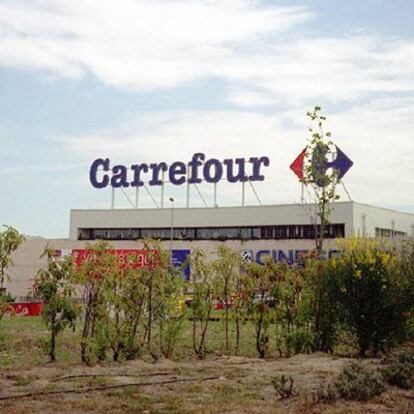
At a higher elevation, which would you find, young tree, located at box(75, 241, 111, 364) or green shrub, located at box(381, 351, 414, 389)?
young tree, located at box(75, 241, 111, 364)

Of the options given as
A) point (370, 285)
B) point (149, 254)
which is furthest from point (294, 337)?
point (149, 254)

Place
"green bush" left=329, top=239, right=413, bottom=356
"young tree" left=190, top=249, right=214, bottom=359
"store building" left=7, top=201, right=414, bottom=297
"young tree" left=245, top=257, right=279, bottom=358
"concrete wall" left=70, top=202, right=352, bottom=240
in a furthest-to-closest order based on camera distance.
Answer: "concrete wall" left=70, top=202, right=352, bottom=240 → "store building" left=7, top=201, right=414, bottom=297 → "young tree" left=245, top=257, right=279, bottom=358 → "young tree" left=190, top=249, right=214, bottom=359 → "green bush" left=329, top=239, right=413, bottom=356

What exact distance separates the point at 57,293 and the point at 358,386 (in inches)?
258

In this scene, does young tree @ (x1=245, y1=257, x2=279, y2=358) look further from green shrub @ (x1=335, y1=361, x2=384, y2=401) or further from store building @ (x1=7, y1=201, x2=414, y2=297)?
store building @ (x1=7, y1=201, x2=414, y2=297)

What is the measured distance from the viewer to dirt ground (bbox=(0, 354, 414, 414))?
882cm

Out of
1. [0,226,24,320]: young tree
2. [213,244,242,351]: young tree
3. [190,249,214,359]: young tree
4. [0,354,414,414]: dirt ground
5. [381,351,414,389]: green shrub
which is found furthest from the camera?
[213,244,242,351]: young tree

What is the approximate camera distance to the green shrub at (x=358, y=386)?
9.40m

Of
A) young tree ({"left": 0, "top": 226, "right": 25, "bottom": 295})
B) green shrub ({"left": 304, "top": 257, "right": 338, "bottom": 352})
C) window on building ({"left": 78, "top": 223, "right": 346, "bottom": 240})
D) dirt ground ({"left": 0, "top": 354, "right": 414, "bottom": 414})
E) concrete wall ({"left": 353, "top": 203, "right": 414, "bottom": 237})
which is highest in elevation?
concrete wall ({"left": 353, "top": 203, "right": 414, "bottom": 237})

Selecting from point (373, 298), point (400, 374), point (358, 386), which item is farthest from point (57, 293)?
point (373, 298)

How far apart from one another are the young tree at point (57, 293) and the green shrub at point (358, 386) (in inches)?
230

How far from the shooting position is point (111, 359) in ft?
47.4

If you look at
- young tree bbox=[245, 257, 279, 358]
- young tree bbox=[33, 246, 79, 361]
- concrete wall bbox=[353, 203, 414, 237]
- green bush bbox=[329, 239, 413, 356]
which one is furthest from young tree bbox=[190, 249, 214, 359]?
concrete wall bbox=[353, 203, 414, 237]

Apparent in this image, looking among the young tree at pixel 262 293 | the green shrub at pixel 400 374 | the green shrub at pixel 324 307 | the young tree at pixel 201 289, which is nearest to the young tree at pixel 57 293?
the young tree at pixel 201 289

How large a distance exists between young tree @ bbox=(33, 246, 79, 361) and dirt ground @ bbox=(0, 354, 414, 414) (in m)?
0.92
